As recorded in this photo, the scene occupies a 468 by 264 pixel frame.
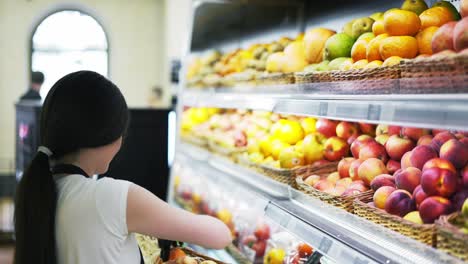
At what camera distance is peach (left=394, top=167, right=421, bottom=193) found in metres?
1.61

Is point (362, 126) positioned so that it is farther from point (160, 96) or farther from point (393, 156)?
point (160, 96)

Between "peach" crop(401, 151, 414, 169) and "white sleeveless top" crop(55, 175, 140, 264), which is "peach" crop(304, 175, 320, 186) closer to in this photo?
"peach" crop(401, 151, 414, 169)

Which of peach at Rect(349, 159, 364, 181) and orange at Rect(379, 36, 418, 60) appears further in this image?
peach at Rect(349, 159, 364, 181)

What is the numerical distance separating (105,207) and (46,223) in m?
0.17

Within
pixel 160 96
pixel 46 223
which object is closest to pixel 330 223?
pixel 46 223

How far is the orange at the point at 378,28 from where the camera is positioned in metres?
1.88

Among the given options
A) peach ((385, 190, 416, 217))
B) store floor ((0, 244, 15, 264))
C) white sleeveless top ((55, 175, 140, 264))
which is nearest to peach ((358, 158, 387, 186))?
peach ((385, 190, 416, 217))

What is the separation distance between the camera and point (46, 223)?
1511 millimetres

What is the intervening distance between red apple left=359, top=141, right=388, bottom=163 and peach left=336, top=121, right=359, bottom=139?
26 centimetres

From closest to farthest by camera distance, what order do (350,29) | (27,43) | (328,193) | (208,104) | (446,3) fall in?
1. (446,3)
2. (328,193)
3. (350,29)
4. (208,104)
5. (27,43)

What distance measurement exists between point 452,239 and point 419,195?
0.95 ft

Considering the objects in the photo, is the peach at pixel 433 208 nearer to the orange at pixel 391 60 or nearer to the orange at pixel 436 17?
the orange at pixel 391 60

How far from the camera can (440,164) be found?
1.51 m

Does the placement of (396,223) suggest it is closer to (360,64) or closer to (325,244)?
(325,244)
